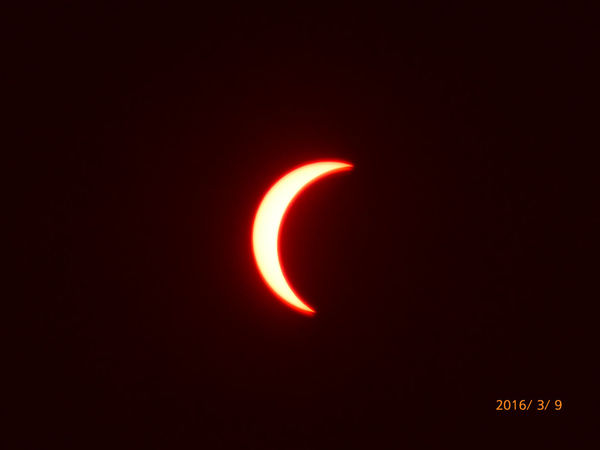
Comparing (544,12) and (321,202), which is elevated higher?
(544,12)

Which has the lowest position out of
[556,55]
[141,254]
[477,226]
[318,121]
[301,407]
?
[301,407]

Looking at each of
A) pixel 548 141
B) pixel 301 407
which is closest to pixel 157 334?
pixel 301 407

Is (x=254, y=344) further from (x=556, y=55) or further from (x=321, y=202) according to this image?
(x=556, y=55)
